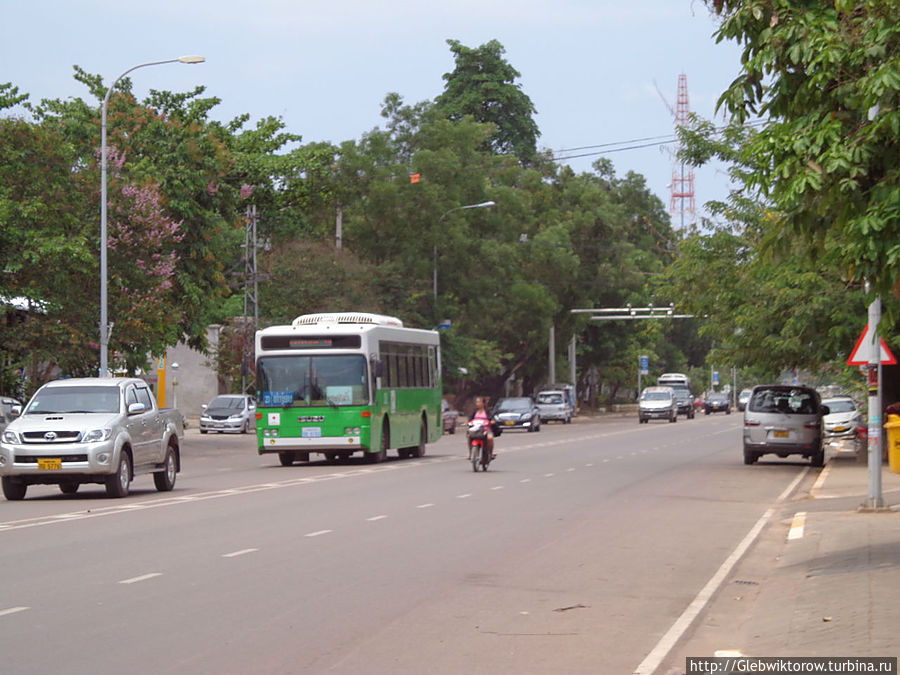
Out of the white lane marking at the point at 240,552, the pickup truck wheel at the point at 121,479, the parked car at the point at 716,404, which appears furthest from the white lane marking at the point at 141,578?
the parked car at the point at 716,404

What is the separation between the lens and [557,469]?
29.2 metres

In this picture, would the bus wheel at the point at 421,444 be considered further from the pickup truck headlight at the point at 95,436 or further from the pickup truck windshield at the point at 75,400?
the pickup truck headlight at the point at 95,436

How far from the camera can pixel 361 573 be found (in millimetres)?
12039

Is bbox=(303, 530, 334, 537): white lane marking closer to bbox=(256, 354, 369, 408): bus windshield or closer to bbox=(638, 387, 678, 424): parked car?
bbox=(256, 354, 369, 408): bus windshield

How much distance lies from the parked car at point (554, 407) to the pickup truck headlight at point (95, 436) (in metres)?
51.1

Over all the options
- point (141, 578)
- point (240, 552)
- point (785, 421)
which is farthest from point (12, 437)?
point (785, 421)

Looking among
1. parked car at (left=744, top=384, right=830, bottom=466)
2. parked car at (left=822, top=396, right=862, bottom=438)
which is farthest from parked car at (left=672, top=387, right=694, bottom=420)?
parked car at (left=744, top=384, right=830, bottom=466)

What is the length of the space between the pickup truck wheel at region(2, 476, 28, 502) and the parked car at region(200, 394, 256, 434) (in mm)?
33040

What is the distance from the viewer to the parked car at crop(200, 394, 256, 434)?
53.9 metres

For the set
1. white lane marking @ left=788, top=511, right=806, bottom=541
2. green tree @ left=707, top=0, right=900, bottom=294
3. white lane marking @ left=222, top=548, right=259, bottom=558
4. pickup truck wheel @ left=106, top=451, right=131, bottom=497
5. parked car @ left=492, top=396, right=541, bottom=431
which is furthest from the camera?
parked car @ left=492, top=396, right=541, bottom=431

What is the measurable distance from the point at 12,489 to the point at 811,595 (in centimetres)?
1369

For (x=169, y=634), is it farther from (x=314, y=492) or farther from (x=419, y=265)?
(x=419, y=265)

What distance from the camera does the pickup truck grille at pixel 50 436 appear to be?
1969 centimetres

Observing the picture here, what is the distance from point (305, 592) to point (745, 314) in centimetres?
1979
